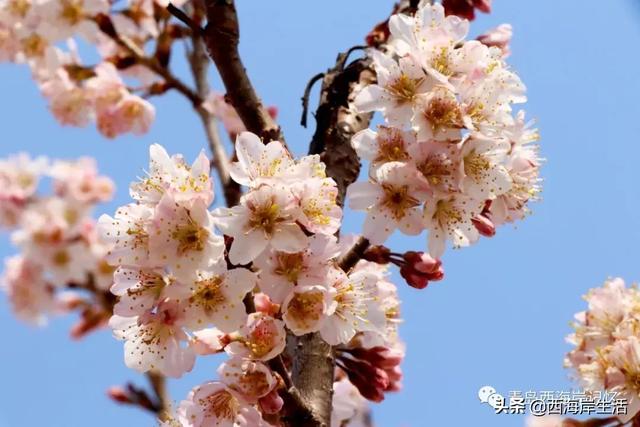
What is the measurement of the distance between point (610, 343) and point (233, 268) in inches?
50.0

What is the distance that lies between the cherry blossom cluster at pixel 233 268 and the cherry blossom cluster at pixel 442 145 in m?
0.17

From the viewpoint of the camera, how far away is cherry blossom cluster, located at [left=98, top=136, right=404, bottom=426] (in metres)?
1.50

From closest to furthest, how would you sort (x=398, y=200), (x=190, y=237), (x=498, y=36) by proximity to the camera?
(x=190, y=237)
(x=398, y=200)
(x=498, y=36)

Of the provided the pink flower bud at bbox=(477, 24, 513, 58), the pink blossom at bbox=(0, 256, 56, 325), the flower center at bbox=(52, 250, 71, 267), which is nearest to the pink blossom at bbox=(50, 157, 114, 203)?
the flower center at bbox=(52, 250, 71, 267)

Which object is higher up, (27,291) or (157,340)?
(27,291)

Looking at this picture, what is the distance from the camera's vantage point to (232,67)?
1910mm

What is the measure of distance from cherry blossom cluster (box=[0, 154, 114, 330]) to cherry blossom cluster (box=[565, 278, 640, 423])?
3.19m

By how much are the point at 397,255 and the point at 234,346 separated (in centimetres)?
48

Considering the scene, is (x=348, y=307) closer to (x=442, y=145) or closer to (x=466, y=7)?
(x=442, y=145)

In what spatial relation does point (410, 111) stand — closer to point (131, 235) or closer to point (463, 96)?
point (463, 96)

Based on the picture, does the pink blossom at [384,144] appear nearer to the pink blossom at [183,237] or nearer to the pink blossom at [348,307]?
the pink blossom at [348,307]

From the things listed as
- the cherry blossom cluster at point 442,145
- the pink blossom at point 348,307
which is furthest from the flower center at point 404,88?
the pink blossom at point 348,307

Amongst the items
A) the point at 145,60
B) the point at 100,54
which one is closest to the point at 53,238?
the point at 100,54

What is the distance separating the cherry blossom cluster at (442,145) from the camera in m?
1.64
